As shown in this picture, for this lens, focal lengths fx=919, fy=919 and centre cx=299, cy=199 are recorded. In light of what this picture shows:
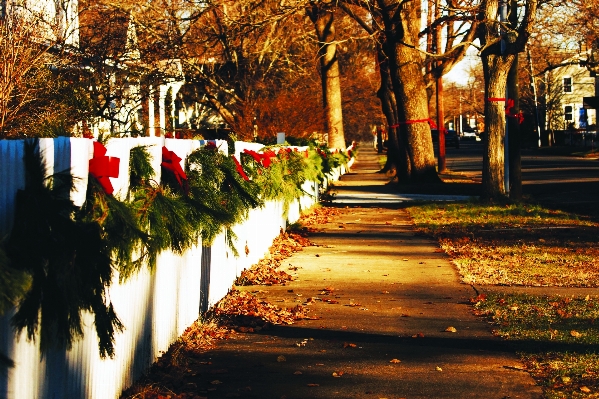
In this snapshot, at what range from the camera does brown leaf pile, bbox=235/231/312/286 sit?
10.4 m

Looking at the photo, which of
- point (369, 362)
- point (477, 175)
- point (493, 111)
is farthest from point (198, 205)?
point (477, 175)

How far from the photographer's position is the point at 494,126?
20.6 meters

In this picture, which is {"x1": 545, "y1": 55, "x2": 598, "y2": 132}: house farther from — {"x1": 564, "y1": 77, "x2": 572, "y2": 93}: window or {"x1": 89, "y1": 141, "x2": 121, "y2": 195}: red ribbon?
{"x1": 89, "y1": 141, "x2": 121, "y2": 195}: red ribbon

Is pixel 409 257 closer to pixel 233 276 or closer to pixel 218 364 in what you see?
pixel 233 276

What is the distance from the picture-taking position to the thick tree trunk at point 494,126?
20281mm

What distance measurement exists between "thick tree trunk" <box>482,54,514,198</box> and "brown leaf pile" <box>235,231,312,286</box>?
23.3 feet

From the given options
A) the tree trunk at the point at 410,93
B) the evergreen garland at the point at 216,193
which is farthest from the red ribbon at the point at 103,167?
the tree trunk at the point at 410,93

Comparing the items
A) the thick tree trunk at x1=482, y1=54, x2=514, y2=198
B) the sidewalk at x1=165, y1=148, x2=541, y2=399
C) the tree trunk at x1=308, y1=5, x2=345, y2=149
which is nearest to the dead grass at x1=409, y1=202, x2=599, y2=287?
the sidewalk at x1=165, y1=148, x2=541, y2=399

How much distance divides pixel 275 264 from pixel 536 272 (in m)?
3.25

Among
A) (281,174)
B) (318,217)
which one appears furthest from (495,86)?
(281,174)

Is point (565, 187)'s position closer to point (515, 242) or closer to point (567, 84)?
point (515, 242)

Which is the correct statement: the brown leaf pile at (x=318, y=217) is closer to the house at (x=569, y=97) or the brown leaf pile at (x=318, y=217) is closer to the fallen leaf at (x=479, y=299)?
the fallen leaf at (x=479, y=299)

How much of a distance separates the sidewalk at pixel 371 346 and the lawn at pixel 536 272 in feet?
0.68

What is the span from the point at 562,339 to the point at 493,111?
13724 millimetres
